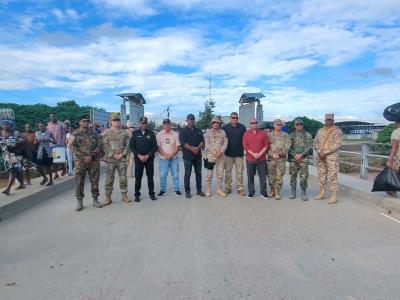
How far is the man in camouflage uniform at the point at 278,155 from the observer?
29.6 feet

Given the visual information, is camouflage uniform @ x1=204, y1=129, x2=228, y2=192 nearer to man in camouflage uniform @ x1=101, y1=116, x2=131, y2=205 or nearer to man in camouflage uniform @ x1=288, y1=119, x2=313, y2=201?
man in camouflage uniform @ x1=288, y1=119, x2=313, y2=201

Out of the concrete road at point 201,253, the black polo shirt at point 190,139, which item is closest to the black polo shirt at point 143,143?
the black polo shirt at point 190,139

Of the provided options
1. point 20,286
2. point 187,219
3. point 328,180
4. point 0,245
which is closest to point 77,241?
point 0,245

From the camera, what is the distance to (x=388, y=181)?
25.3 feet

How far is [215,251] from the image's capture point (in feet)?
17.1

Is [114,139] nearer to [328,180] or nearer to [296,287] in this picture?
[328,180]

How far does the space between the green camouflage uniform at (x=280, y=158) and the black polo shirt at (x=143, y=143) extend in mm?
2714

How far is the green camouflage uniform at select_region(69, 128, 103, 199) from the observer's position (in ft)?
26.3

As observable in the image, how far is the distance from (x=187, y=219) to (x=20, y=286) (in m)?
3.28

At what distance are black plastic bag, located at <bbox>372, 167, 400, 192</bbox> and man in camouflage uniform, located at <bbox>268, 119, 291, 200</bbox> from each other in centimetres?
202

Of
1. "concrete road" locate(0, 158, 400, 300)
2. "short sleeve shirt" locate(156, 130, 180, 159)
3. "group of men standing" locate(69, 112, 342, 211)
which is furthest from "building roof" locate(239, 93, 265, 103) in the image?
"concrete road" locate(0, 158, 400, 300)

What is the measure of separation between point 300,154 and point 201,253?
179 inches

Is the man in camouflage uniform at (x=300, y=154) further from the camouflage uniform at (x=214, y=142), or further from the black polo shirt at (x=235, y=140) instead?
the camouflage uniform at (x=214, y=142)

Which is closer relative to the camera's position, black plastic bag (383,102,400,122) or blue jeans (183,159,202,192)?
black plastic bag (383,102,400,122)
